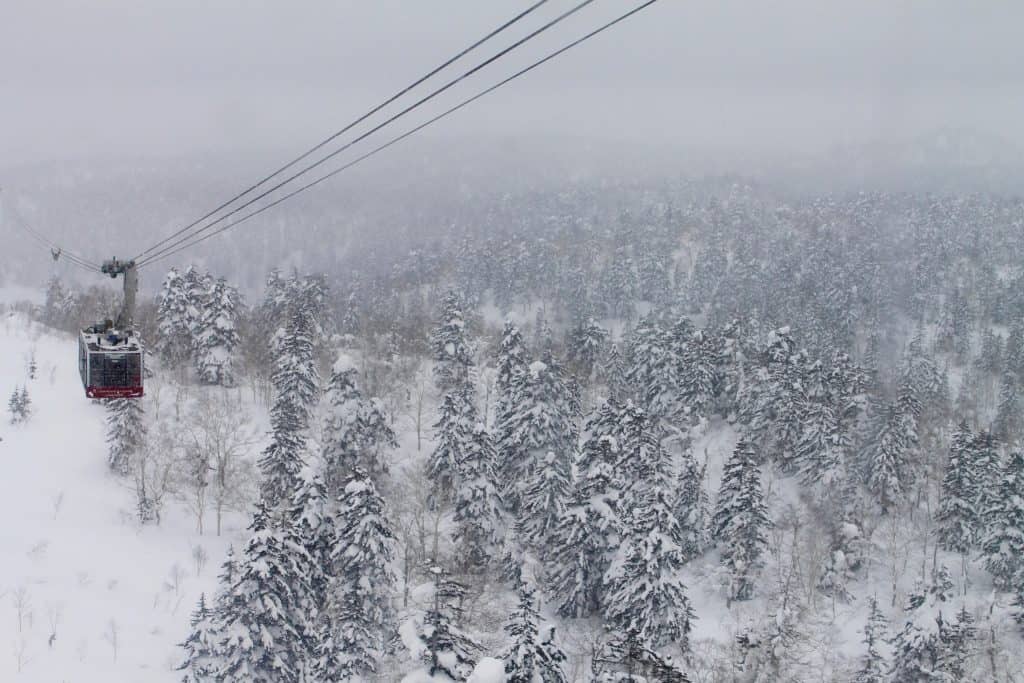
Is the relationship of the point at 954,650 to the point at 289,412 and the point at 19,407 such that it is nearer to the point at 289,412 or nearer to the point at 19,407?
the point at 289,412

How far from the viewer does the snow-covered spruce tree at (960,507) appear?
57.5 metres

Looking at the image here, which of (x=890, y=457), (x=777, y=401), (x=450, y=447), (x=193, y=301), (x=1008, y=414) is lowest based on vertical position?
(x=1008, y=414)

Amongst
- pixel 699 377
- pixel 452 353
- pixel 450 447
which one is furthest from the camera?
pixel 699 377

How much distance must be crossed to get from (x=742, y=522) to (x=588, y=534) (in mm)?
15380

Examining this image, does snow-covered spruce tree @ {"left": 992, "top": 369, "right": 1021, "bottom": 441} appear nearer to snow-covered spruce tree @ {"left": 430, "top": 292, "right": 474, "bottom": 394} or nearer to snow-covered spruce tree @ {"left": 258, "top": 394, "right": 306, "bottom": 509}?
A: snow-covered spruce tree @ {"left": 430, "top": 292, "right": 474, "bottom": 394}

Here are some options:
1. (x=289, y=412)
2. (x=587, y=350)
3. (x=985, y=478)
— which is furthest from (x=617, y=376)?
(x=289, y=412)

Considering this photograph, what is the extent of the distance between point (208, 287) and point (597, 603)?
4984cm

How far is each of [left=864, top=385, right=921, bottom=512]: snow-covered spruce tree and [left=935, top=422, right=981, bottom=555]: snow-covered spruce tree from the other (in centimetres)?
410

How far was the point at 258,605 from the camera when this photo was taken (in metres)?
27.6

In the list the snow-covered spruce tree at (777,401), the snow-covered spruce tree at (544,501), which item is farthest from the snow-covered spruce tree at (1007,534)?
the snow-covered spruce tree at (544,501)

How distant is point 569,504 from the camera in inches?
1754

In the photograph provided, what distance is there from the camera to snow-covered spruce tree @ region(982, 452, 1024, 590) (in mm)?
51969

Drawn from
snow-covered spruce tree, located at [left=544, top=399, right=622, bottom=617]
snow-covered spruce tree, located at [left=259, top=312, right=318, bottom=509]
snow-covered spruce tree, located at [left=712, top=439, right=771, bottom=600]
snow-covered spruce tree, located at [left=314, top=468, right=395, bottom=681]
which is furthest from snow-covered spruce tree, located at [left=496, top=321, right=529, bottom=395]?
snow-covered spruce tree, located at [left=314, top=468, right=395, bottom=681]

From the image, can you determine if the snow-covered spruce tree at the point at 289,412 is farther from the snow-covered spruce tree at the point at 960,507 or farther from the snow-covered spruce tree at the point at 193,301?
the snow-covered spruce tree at the point at 960,507
